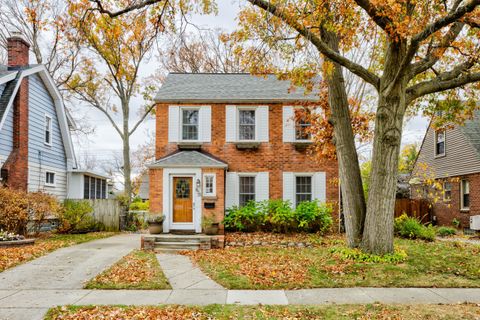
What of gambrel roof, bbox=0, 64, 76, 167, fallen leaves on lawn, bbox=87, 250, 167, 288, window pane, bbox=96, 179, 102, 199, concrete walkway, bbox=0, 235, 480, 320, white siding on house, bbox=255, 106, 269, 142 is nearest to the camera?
concrete walkway, bbox=0, 235, 480, 320

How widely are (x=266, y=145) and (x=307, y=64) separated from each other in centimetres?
654

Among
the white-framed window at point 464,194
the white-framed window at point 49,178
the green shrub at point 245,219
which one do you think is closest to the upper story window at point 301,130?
the green shrub at point 245,219

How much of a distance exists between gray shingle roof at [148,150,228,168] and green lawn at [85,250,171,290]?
468 centimetres

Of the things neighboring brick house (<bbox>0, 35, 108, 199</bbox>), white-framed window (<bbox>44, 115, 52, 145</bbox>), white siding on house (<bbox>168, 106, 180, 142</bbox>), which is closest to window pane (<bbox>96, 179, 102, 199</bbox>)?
neighboring brick house (<bbox>0, 35, 108, 199</bbox>)

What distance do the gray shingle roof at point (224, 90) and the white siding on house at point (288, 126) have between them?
0.43m

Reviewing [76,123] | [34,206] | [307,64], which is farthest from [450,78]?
[76,123]

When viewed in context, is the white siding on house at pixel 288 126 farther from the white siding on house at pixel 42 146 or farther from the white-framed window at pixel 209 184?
the white siding on house at pixel 42 146

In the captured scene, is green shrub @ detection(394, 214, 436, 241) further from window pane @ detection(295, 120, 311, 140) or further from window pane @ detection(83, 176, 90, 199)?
window pane @ detection(83, 176, 90, 199)

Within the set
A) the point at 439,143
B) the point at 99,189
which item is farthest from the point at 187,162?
the point at 439,143

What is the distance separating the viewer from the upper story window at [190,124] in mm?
15836

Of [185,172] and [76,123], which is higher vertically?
[76,123]

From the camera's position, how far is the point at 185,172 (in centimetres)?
1411

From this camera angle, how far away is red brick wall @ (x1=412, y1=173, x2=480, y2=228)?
18094 mm

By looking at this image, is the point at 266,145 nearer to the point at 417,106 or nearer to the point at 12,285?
the point at 417,106
